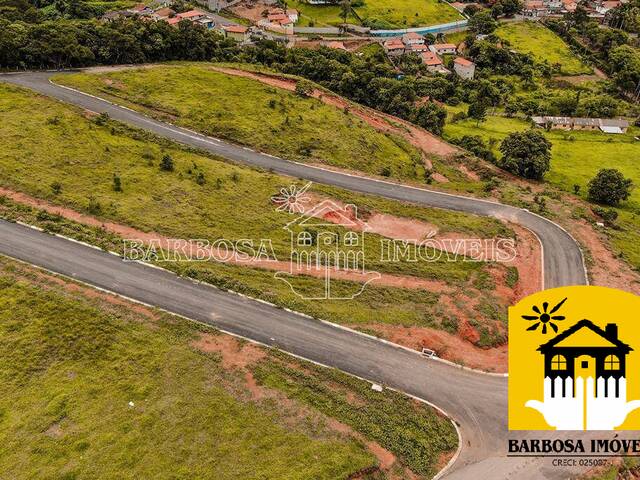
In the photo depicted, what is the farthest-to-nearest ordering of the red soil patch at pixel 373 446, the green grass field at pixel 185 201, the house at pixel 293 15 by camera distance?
the house at pixel 293 15 → the green grass field at pixel 185 201 → the red soil patch at pixel 373 446

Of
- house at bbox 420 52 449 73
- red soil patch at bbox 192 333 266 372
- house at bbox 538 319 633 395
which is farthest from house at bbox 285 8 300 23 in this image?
house at bbox 538 319 633 395

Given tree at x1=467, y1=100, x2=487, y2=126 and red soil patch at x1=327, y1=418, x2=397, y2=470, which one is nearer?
red soil patch at x1=327, y1=418, x2=397, y2=470

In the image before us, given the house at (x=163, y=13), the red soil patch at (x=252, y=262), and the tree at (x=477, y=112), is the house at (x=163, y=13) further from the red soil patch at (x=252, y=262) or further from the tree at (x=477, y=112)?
the red soil patch at (x=252, y=262)

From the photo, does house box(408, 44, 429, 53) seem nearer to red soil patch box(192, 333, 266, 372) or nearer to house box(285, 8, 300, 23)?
house box(285, 8, 300, 23)

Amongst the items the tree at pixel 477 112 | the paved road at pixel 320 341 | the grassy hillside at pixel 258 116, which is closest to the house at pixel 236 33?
the grassy hillside at pixel 258 116

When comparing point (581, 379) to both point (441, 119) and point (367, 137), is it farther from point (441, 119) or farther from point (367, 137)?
point (441, 119)

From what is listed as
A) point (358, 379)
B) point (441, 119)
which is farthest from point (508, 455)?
point (441, 119)
